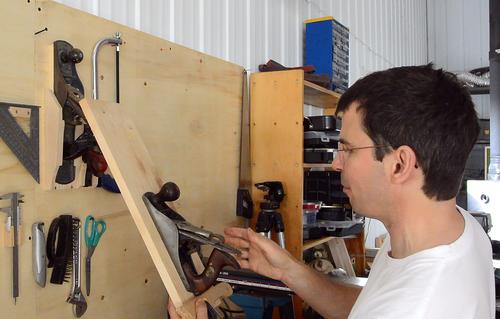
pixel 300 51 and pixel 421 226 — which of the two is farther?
pixel 300 51

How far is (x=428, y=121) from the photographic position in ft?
2.87

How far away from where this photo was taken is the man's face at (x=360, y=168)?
95cm

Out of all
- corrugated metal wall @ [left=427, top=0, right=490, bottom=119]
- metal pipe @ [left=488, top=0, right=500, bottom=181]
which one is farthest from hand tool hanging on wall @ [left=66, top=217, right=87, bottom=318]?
corrugated metal wall @ [left=427, top=0, right=490, bottom=119]

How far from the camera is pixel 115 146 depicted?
1058mm

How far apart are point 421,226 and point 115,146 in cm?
71

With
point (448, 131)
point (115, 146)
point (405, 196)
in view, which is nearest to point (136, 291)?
point (115, 146)

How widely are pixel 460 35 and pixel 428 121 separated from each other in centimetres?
577

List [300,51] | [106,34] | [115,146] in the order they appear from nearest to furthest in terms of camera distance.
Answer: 1. [115,146]
2. [106,34]
3. [300,51]

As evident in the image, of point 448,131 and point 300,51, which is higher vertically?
point 300,51

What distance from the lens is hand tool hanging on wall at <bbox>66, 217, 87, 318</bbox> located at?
3.88ft

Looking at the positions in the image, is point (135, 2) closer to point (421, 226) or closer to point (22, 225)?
point (22, 225)

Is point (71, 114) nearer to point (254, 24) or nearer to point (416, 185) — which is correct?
point (416, 185)

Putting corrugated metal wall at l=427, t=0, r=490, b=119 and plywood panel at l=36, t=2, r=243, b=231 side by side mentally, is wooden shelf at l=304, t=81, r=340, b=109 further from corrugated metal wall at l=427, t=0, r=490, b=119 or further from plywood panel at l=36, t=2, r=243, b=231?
corrugated metal wall at l=427, t=0, r=490, b=119

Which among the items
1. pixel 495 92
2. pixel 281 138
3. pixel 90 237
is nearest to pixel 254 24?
pixel 281 138
